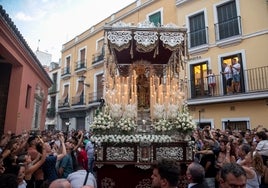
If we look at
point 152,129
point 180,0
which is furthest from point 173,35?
point 180,0

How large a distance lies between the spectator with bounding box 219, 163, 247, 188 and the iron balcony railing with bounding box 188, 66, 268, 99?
9262mm

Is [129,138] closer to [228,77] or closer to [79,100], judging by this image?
[228,77]

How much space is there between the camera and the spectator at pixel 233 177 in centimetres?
203

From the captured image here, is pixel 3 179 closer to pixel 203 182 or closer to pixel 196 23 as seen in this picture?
pixel 203 182

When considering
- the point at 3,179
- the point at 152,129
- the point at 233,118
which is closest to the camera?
the point at 3,179

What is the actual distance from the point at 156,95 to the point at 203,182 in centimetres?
402

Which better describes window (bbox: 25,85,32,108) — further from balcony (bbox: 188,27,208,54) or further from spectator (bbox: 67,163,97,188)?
balcony (bbox: 188,27,208,54)

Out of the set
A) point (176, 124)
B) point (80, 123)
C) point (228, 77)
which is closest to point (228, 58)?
point (228, 77)

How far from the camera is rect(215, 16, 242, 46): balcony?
11294 mm

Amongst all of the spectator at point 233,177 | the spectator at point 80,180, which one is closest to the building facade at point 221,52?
the spectator at point 80,180

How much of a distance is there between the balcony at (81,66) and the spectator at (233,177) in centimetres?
1917

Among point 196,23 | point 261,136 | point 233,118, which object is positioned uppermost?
point 196,23

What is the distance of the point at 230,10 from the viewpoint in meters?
11.9

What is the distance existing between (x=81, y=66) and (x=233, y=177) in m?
20.0
